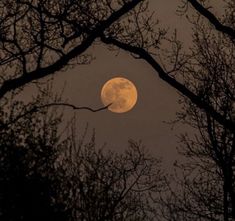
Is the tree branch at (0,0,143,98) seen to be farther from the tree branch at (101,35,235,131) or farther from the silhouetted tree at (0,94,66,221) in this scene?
the silhouetted tree at (0,94,66,221)

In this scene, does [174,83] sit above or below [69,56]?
below

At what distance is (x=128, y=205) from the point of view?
30.7 meters

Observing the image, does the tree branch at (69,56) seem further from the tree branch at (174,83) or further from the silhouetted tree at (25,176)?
the silhouetted tree at (25,176)

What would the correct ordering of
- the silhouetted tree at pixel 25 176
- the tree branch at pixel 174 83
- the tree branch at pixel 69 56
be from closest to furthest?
1. the tree branch at pixel 174 83
2. the tree branch at pixel 69 56
3. the silhouetted tree at pixel 25 176

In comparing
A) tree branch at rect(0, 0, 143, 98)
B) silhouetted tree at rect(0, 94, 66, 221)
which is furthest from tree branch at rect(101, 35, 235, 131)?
silhouetted tree at rect(0, 94, 66, 221)

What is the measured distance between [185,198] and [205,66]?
6236 millimetres

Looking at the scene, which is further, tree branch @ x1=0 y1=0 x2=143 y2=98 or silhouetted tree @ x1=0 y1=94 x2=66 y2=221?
silhouetted tree @ x1=0 y1=94 x2=66 y2=221

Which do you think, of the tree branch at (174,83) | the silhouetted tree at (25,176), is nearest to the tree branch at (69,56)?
the tree branch at (174,83)

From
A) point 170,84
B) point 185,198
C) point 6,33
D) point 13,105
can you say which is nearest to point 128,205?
point 185,198

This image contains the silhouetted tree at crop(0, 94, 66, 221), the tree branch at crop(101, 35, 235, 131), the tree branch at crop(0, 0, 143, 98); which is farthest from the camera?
the silhouetted tree at crop(0, 94, 66, 221)

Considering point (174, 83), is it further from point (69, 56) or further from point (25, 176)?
point (25, 176)

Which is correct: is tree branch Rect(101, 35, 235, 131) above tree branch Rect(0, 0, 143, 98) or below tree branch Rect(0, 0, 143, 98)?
below

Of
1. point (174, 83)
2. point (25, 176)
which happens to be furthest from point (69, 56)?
point (25, 176)

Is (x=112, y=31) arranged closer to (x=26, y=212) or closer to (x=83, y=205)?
(x=26, y=212)
